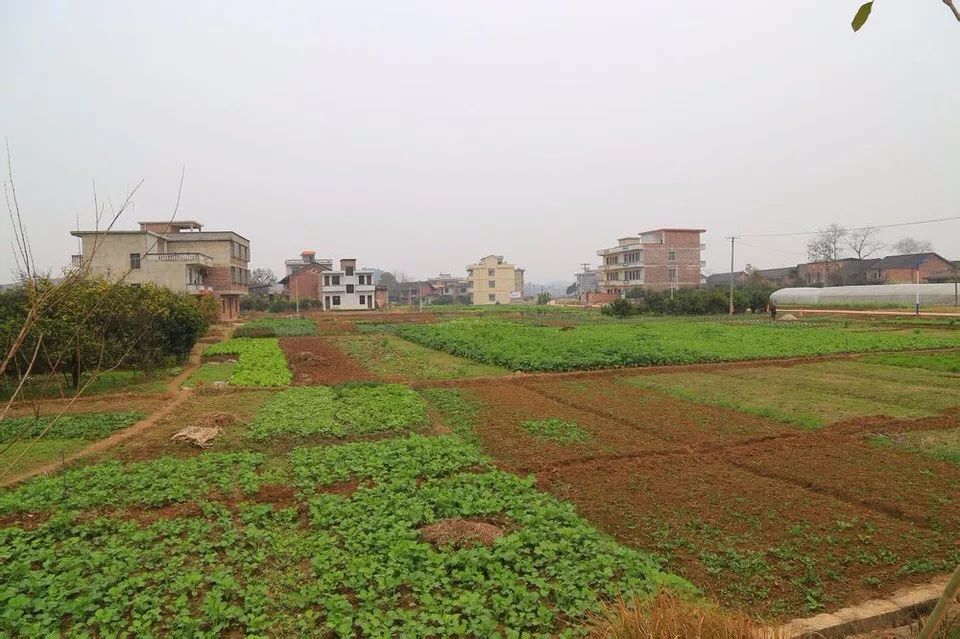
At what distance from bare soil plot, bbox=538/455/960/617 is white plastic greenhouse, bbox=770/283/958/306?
49932 mm

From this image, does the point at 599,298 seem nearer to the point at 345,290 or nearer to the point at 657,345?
the point at 345,290

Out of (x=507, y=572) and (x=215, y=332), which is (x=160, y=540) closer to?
(x=507, y=572)

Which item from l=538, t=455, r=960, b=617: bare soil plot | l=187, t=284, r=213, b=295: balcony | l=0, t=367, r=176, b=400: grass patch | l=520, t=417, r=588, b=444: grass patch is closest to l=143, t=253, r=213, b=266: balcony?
l=187, t=284, r=213, b=295: balcony

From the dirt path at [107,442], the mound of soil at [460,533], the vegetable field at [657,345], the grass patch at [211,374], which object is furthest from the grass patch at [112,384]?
the mound of soil at [460,533]

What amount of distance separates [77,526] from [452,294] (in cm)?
11363

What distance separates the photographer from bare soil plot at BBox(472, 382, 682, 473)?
10.2 metres

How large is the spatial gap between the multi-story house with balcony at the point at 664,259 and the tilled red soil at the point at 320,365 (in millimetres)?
54008

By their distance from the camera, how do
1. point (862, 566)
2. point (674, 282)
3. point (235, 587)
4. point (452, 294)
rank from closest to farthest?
point (235, 587), point (862, 566), point (674, 282), point (452, 294)

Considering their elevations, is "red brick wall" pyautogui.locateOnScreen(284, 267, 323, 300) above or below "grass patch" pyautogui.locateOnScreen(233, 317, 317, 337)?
above

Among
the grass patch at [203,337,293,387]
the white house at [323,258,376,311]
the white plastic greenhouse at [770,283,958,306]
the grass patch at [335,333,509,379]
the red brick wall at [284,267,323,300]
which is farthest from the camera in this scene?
the red brick wall at [284,267,323,300]

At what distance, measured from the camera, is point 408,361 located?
24031 millimetres

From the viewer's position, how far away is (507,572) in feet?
19.2

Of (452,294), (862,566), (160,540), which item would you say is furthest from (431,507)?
(452,294)

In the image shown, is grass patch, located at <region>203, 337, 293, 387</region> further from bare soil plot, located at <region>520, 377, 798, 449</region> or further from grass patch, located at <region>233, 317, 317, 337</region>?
bare soil plot, located at <region>520, 377, 798, 449</region>
